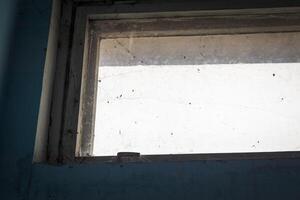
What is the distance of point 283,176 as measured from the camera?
1.11m

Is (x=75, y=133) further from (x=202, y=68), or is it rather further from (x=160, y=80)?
(x=202, y=68)

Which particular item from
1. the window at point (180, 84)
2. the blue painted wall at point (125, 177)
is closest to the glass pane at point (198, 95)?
the window at point (180, 84)

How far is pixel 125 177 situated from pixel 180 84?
376 mm

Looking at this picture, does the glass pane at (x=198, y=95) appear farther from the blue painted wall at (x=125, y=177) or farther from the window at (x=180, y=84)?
the blue painted wall at (x=125, y=177)

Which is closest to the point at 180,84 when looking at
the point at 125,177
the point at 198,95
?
the point at 198,95

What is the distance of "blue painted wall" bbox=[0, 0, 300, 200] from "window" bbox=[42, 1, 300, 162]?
0.09m

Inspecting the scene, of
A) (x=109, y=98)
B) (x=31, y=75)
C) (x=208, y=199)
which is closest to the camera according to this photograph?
(x=208, y=199)

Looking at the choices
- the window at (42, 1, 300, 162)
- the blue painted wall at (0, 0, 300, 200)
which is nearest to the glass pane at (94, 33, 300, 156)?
the window at (42, 1, 300, 162)

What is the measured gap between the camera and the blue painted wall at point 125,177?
3.63 feet

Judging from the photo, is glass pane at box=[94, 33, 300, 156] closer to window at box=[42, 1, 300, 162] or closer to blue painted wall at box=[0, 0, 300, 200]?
window at box=[42, 1, 300, 162]

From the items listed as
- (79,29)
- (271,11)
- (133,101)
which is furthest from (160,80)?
(271,11)

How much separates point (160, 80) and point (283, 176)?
18.9 inches

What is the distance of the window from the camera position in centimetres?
130

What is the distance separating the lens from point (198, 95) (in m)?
1.37
